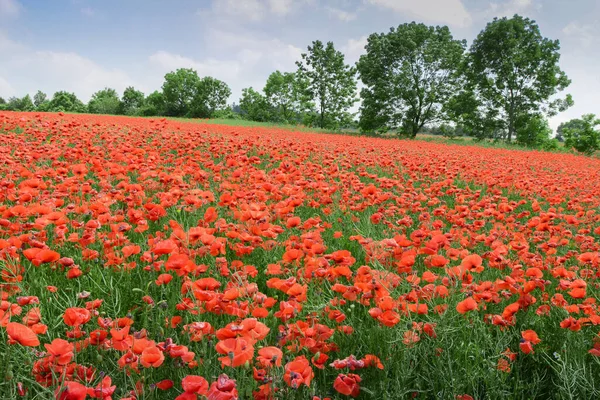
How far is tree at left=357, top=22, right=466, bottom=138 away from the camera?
1208 inches

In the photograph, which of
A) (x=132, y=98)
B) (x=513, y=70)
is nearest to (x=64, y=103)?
(x=132, y=98)

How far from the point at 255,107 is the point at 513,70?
47077 millimetres

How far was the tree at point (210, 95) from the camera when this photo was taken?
7056 centimetres

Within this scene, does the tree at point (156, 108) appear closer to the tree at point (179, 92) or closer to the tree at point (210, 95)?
the tree at point (179, 92)

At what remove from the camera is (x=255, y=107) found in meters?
72.1

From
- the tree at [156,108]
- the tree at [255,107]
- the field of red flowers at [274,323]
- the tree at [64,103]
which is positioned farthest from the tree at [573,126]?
the tree at [64,103]

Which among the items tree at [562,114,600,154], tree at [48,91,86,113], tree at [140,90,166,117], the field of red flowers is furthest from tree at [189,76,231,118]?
the field of red flowers

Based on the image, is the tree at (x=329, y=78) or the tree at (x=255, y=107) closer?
the tree at (x=329, y=78)

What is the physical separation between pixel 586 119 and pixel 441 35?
39.3ft

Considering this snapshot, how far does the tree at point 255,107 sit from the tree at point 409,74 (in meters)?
38.6

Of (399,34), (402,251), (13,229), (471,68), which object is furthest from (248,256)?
(471,68)

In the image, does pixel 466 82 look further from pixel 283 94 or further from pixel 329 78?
pixel 283 94

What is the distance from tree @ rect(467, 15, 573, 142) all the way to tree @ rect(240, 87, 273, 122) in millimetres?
40330

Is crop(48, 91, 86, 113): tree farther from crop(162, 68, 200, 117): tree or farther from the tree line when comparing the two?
the tree line
